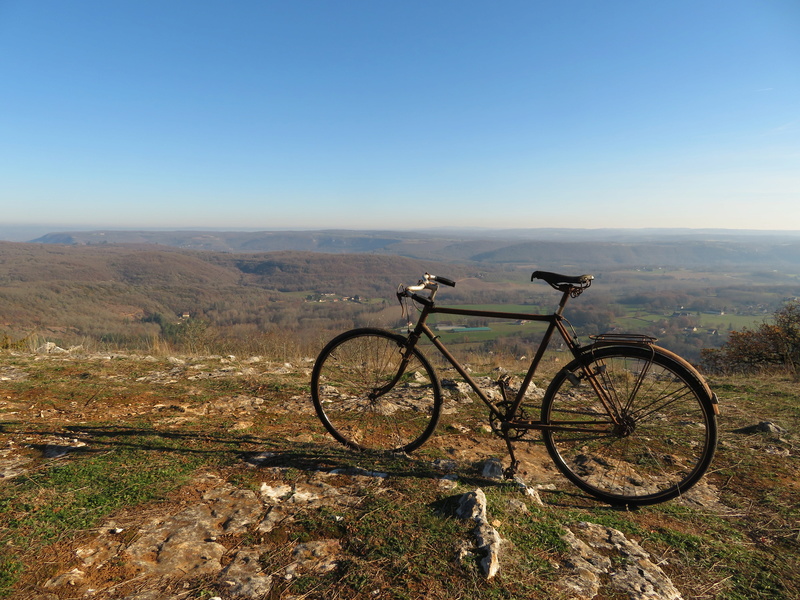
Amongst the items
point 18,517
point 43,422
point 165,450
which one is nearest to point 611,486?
point 165,450

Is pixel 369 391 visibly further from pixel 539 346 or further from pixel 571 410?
pixel 571 410

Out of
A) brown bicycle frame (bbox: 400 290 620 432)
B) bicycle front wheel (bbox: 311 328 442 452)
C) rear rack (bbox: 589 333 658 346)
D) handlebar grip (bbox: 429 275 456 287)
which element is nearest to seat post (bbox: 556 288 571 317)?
brown bicycle frame (bbox: 400 290 620 432)

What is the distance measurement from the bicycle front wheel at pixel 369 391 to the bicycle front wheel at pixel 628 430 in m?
1.11

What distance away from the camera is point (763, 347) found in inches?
368

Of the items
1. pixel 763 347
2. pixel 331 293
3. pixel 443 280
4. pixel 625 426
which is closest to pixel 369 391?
pixel 443 280

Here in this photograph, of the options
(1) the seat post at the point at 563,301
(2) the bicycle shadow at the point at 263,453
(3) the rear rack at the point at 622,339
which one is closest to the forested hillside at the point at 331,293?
(1) the seat post at the point at 563,301

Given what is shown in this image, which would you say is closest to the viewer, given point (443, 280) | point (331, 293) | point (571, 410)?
point (443, 280)

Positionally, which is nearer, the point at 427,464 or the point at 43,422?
the point at 427,464

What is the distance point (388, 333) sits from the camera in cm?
350

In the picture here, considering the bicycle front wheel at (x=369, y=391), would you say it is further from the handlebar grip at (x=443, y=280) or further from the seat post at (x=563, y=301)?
the seat post at (x=563, y=301)

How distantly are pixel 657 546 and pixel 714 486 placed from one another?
1.28 metres

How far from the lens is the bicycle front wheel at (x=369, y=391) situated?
11.5 ft

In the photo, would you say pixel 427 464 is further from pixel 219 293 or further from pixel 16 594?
pixel 219 293

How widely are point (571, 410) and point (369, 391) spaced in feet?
6.31
